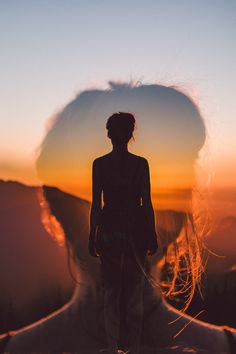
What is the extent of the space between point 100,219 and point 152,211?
471 mm

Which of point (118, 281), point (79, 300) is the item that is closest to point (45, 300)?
point (79, 300)

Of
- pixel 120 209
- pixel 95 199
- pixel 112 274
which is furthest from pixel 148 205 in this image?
pixel 112 274

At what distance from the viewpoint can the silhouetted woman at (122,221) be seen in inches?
197

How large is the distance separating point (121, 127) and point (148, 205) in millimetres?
732

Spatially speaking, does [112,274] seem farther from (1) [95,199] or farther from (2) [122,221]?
(1) [95,199]

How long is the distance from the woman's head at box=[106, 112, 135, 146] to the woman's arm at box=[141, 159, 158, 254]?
285 millimetres

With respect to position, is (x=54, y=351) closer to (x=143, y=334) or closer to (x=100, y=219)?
(x=143, y=334)

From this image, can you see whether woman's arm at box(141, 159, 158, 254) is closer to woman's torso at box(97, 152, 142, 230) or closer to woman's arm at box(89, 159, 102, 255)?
woman's torso at box(97, 152, 142, 230)

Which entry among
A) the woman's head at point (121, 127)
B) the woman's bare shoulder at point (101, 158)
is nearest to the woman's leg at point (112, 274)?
the woman's bare shoulder at point (101, 158)

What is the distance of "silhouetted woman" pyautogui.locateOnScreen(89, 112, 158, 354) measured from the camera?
500cm

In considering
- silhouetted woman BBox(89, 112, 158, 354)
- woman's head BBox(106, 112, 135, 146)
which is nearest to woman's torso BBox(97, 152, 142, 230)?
silhouetted woman BBox(89, 112, 158, 354)

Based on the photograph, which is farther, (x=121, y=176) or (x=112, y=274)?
(x=112, y=274)

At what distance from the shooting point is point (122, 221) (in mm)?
5043

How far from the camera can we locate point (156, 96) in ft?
18.0
